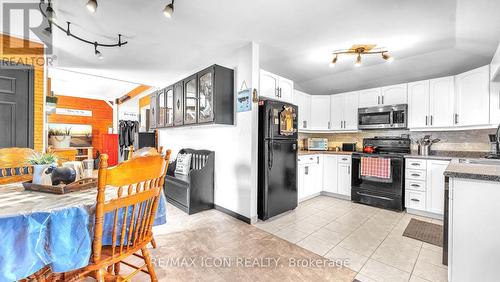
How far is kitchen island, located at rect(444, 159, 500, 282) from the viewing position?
136 cm

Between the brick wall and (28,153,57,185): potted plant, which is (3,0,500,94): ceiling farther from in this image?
(28,153,57,185): potted plant

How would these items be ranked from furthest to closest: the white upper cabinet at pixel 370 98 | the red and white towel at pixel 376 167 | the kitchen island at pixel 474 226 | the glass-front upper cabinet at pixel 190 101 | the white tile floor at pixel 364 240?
1. the white upper cabinet at pixel 370 98
2. the red and white towel at pixel 376 167
3. the glass-front upper cabinet at pixel 190 101
4. the white tile floor at pixel 364 240
5. the kitchen island at pixel 474 226

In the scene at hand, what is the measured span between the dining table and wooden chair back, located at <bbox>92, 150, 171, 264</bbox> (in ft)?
0.25

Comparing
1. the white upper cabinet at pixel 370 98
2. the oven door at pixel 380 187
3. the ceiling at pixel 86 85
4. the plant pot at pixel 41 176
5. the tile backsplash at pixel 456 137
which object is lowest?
the oven door at pixel 380 187

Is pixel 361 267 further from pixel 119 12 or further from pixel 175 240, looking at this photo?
pixel 119 12

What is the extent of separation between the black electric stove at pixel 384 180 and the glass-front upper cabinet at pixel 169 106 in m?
3.63

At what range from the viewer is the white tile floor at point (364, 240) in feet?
6.16

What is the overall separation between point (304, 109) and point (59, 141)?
775cm

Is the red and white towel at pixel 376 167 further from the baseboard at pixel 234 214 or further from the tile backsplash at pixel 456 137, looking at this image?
the baseboard at pixel 234 214

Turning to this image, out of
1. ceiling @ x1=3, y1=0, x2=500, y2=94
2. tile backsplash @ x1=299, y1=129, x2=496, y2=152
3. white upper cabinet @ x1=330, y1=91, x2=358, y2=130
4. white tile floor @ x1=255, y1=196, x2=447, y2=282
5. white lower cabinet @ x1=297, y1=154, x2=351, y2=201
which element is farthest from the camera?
white upper cabinet @ x1=330, y1=91, x2=358, y2=130

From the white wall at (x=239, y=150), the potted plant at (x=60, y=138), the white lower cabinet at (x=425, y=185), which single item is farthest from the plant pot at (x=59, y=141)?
the white lower cabinet at (x=425, y=185)

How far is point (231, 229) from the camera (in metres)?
2.72

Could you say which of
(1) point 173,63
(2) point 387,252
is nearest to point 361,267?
(2) point 387,252

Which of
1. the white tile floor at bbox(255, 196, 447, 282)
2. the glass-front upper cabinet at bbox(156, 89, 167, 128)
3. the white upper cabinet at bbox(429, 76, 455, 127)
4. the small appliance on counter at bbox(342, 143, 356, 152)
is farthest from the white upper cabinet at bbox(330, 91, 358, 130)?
the glass-front upper cabinet at bbox(156, 89, 167, 128)
